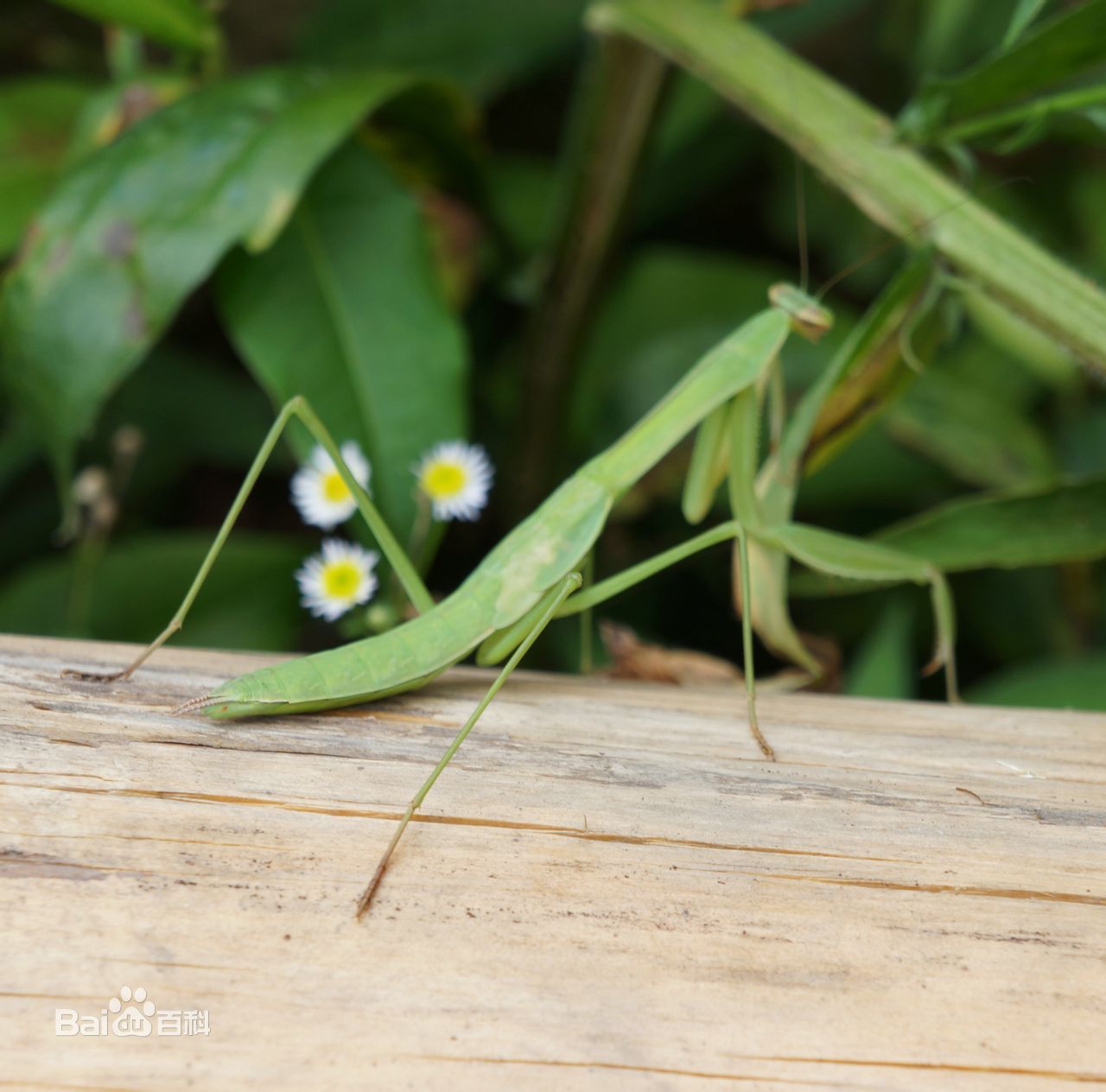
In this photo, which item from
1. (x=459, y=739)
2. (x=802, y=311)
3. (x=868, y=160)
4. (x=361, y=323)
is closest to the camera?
(x=459, y=739)

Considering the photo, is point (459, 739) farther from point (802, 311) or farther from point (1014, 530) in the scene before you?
point (1014, 530)

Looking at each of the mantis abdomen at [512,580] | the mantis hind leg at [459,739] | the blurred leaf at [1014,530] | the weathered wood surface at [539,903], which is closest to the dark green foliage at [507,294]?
the blurred leaf at [1014,530]

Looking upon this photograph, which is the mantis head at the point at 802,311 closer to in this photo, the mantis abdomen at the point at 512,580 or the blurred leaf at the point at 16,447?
the mantis abdomen at the point at 512,580

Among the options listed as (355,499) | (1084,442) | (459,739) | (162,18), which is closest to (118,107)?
(162,18)

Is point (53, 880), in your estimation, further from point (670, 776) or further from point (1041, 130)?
point (1041, 130)

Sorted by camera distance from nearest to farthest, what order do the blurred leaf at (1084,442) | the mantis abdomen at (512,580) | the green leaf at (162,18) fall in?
the mantis abdomen at (512,580) < the green leaf at (162,18) < the blurred leaf at (1084,442)
